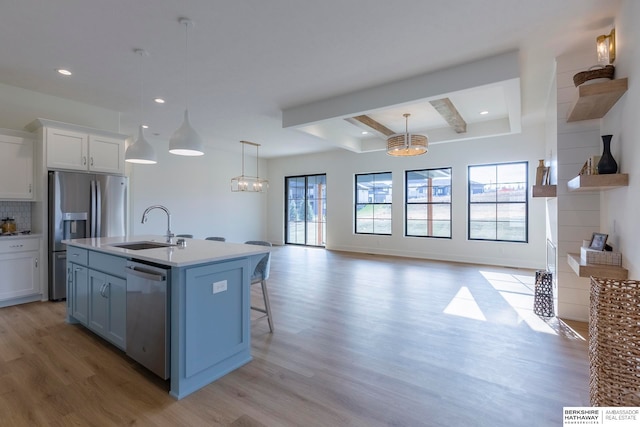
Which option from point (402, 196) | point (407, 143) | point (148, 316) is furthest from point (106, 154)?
point (402, 196)

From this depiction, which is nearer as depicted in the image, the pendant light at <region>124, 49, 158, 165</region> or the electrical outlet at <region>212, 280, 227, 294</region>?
the electrical outlet at <region>212, 280, 227, 294</region>

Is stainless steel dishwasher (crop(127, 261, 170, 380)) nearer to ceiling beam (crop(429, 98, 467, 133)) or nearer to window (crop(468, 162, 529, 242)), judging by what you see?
ceiling beam (crop(429, 98, 467, 133))

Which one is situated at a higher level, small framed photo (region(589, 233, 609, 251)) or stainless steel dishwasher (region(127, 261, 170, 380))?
Answer: small framed photo (region(589, 233, 609, 251))

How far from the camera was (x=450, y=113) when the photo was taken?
5133 mm

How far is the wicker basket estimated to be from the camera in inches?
48.4

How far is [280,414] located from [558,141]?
3972 mm

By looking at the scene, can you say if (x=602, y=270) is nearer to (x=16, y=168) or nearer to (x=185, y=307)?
(x=185, y=307)

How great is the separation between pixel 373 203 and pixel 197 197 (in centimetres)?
489

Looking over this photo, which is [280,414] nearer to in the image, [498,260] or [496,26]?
[496,26]

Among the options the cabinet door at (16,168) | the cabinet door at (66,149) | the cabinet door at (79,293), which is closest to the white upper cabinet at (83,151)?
the cabinet door at (66,149)

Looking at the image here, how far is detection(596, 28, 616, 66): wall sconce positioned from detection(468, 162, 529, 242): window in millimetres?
4052

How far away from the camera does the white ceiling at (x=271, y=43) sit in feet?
8.55

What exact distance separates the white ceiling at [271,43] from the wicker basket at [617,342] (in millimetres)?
2458

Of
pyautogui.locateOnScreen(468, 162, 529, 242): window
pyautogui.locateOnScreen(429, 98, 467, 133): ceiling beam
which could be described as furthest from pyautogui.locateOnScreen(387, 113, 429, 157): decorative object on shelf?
pyautogui.locateOnScreen(468, 162, 529, 242): window
